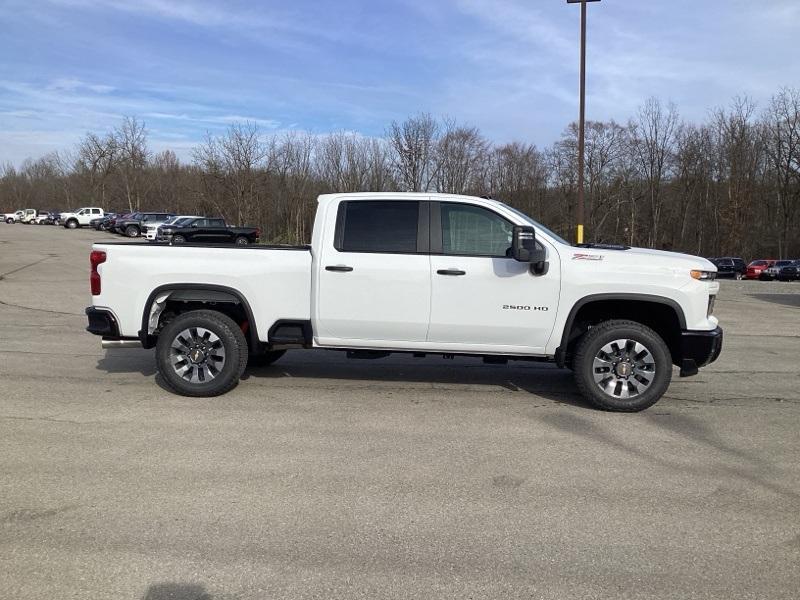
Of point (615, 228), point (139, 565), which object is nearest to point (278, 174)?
point (615, 228)

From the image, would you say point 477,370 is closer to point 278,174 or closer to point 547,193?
point 278,174

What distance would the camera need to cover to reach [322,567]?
3.22 metres

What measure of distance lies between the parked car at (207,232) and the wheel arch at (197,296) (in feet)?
81.8

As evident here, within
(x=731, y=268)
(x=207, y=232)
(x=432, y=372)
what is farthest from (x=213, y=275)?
(x=731, y=268)

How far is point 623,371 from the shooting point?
6.05 metres

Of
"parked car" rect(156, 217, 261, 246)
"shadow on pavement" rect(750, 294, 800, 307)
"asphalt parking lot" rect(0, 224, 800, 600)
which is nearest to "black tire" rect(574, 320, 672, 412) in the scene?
"asphalt parking lot" rect(0, 224, 800, 600)

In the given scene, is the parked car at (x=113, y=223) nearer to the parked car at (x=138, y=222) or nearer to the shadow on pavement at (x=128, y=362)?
the parked car at (x=138, y=222)

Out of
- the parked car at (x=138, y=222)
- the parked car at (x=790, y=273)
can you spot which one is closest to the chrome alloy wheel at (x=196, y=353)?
the parked car at (x=138, y=222)

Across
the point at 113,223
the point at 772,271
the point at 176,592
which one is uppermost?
the point at 113,223

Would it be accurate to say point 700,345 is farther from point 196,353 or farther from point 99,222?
point 99,222

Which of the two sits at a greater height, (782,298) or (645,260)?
(645,260)

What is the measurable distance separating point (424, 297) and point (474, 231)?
33.0 inches

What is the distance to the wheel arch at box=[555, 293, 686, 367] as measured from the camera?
595cm

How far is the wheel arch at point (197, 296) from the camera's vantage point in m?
6.29
